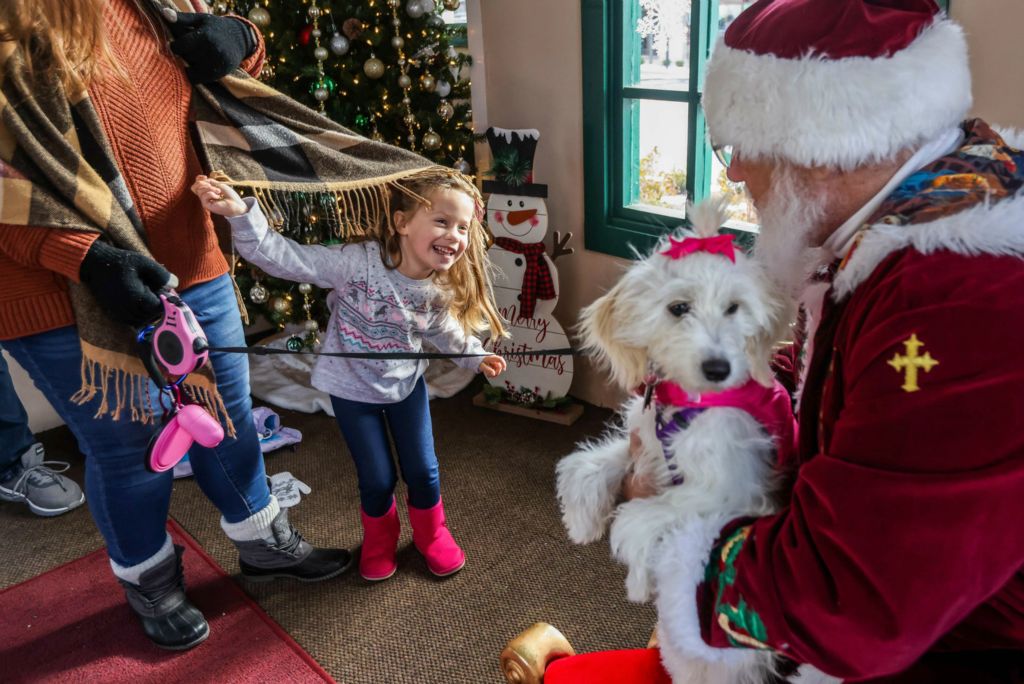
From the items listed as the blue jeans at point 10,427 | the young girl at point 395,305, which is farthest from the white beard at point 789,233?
the blue jeans at point 10,427

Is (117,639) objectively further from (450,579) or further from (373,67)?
(373,67)

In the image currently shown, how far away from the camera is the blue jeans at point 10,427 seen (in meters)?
2.50

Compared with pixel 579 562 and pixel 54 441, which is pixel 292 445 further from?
pixel 579 562

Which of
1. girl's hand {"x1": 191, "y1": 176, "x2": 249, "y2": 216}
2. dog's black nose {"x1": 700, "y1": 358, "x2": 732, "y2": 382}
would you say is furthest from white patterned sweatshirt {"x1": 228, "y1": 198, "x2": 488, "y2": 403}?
dog's black nose {"x1": 700, "y1": 358, "x2": 732, "y2": 382}

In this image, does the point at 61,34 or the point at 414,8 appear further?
the point at 414,8

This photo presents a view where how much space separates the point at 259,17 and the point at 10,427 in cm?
166

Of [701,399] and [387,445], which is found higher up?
[701,399]

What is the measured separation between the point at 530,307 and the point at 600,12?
1037 mm

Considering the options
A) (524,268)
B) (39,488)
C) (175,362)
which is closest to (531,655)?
(175,362)

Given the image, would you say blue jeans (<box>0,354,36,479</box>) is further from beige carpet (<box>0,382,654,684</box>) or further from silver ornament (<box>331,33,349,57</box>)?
silver ornament (<box>331,33,349,57</box>)

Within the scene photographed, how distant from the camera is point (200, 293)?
158 centimetres

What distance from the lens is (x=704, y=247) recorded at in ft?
3.22

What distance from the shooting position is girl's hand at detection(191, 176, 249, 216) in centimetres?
147

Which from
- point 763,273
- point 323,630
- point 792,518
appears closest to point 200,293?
point 323,630
